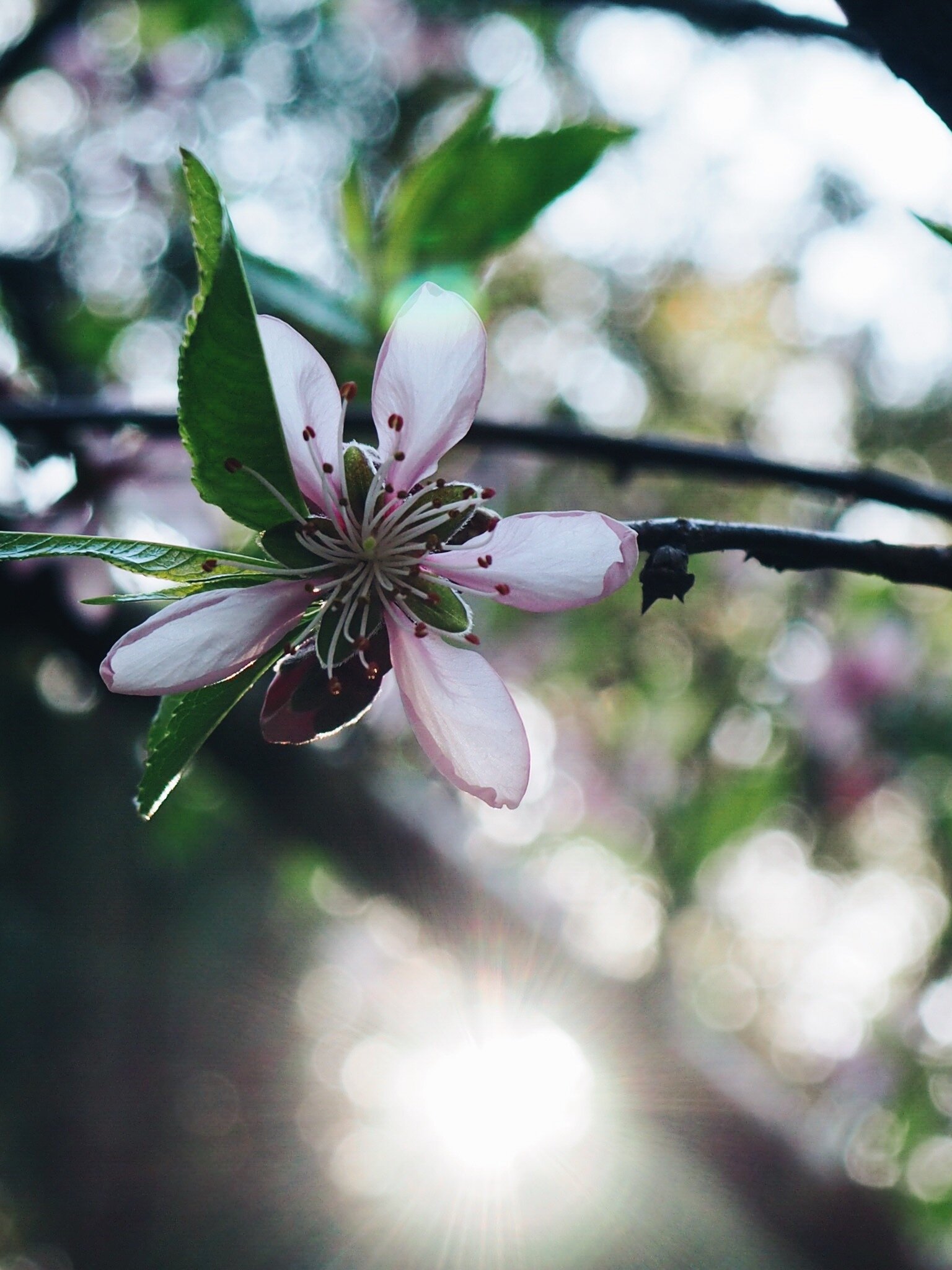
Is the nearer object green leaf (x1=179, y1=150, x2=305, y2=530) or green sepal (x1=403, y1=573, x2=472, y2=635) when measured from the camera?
green leaf (x1=179, y1=150, x2=305, y2=530)

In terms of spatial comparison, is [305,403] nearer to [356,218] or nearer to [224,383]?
[224,383]

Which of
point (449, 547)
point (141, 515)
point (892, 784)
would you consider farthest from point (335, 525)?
point (892, 784)

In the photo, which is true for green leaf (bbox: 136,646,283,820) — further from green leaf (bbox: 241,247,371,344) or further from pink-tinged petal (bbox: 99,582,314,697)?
green leaf (bbox: 241,247,371,344)

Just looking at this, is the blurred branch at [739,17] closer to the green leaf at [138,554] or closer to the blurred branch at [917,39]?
the blurred branch at [917,39]

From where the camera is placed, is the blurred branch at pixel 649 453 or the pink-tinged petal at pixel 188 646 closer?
the pink-tinged petal at pixel 188 646

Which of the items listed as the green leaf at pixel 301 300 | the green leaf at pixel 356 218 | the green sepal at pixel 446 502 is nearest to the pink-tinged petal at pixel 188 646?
the green sepal at pixel 446 502

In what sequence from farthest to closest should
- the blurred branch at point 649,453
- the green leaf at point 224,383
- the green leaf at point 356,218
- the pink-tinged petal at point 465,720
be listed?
the green leaf at point 356,218
the blurred branch at point 649,453
the pink-tinged petal at point 465,720
the green leaf at point 224,383

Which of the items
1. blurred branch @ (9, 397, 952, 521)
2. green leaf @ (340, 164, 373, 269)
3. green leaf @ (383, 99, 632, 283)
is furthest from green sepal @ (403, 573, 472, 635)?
green leaf @ (340, 164, 373, 269)

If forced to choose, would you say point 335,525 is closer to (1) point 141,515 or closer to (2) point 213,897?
(1) point 141,515
